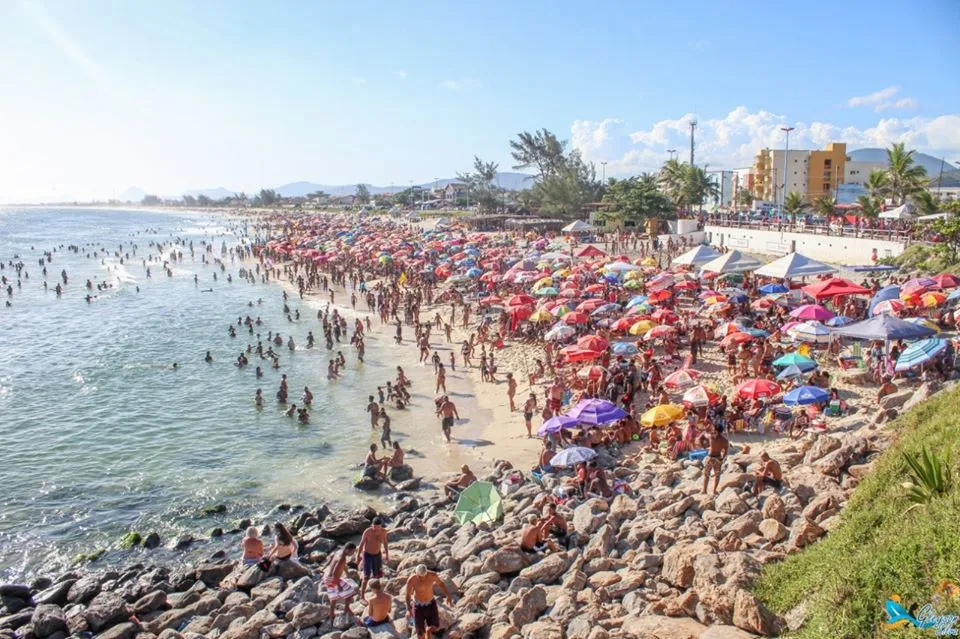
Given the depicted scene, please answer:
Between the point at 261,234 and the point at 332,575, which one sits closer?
the point at 332,575

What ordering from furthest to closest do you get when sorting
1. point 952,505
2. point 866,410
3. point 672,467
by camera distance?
point 866,410 < point 672,467 < point 952,505

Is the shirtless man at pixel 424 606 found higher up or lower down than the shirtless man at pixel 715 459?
lower down

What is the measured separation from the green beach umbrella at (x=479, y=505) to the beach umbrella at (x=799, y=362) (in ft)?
22.4

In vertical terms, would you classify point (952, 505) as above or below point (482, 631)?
above

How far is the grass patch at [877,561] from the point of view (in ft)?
18.4

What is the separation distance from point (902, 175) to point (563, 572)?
1461 inches

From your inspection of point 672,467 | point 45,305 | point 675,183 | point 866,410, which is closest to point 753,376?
point 866,410

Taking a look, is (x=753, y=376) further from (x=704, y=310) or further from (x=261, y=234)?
(x=261, y=234)

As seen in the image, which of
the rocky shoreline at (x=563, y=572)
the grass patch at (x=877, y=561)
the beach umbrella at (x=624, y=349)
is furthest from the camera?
the beach umbrella at (x=624, y=349)

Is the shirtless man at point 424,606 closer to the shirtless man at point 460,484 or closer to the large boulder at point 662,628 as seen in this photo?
the large boulder at point 662,628

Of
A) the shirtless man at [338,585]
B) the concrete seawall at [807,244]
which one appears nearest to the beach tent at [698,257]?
the concrete seawall at [807,244]

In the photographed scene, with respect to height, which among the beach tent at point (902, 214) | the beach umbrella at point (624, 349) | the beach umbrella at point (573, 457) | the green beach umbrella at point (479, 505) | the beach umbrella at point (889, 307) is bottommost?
the green beach umbrella at point (479, 505)

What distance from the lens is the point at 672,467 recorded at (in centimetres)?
1187

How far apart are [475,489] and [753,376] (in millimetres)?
8035
